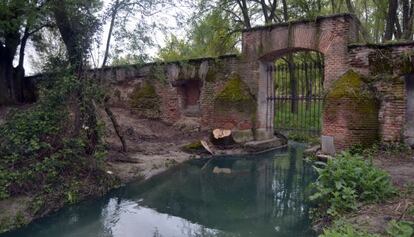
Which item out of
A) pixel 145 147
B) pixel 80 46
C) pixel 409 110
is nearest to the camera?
pixel 80 46

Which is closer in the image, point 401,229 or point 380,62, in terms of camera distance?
point 401,229

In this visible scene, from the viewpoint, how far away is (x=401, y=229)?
3.48m

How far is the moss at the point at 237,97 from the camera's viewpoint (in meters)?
11.6

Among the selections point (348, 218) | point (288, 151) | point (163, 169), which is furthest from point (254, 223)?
point (288, 151)

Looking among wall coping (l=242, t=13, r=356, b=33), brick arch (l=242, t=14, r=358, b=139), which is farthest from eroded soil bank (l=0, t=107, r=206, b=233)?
wall coping (l=242, t=13, r=356, b=33)

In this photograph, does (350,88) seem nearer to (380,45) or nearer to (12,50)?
(380,45)

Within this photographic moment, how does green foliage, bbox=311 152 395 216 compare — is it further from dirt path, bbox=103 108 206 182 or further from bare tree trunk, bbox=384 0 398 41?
bare tree trunk, bbox=384 0 398 41

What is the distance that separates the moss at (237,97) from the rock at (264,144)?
104 cm

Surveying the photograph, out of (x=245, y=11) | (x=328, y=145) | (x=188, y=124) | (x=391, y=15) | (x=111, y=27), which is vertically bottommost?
(x=328, y=145)

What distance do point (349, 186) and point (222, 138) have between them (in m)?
6.33

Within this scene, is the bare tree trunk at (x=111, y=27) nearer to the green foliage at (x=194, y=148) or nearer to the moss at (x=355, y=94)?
the green foliage at (x=194, y=148)

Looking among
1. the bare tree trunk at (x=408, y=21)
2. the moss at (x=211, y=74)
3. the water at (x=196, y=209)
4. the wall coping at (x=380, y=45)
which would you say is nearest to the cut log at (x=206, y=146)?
the water at (x=196, y=209)

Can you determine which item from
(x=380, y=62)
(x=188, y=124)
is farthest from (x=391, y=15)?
(x=188, y=124)

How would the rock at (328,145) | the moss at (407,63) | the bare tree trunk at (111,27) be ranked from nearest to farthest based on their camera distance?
the bare tree trunk at (111,27) → the moss at (407,63) → the rock at (328,145)
